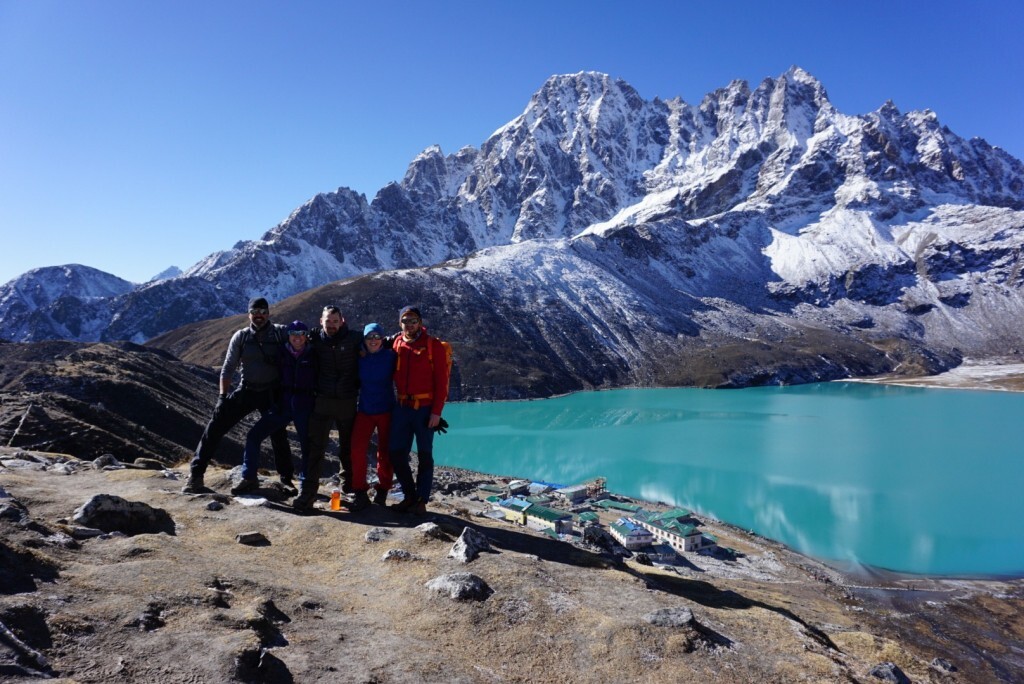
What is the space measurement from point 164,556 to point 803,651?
8.60 metres

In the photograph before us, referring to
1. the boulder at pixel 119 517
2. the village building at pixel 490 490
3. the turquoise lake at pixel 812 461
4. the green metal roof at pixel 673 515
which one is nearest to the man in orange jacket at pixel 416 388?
the boulder at pixel 119 517

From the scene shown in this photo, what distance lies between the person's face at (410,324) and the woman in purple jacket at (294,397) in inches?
74.2

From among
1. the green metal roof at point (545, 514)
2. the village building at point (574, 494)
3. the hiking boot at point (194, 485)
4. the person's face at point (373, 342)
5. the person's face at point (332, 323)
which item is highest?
the person's face at point (332, 323)

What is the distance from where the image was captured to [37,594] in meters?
5.44

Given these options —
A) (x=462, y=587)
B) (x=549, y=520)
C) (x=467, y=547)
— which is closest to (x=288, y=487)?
(x=467, y=547)

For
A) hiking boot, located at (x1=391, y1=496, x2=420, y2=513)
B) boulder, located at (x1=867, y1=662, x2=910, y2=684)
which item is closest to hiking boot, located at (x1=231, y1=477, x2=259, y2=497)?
hiking boot, located at (x1=391, y1=496, x2=420, y2=513)

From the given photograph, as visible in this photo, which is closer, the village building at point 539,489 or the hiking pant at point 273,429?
the hiking pant at point 273,429

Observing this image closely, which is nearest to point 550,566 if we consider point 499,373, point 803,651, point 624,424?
point 803,651

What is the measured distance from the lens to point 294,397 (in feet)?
36.9

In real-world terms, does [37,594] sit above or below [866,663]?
above

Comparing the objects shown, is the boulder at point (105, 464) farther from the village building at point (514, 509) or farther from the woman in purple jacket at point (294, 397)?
the village building at point (514, 509)

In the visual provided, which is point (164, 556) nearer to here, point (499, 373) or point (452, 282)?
point (499, 373)

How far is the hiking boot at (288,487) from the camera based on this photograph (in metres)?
12.6

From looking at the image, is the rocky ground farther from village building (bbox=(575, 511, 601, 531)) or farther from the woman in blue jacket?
village building (bbox=(575, 511, 601, 531))
